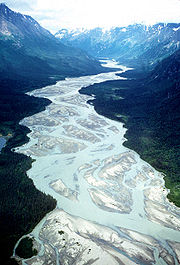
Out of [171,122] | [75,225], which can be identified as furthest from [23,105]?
[75,225]

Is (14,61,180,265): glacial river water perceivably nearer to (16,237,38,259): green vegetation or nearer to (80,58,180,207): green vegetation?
(16,237,38,259): green vegetation

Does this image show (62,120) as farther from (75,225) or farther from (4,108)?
(75,225)

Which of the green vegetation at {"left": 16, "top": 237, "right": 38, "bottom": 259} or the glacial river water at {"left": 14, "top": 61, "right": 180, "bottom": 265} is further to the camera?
the glacial river water at {"left": 14, "top": 61, "right": 180, "bottom": 265}

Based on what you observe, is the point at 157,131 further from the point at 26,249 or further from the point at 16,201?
the point at 26,249

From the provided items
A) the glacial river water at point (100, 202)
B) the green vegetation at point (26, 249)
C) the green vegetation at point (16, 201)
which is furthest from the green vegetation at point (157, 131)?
the green vegetation at point (26, 249)

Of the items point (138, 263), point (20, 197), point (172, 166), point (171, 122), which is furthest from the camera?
point (171, 122)

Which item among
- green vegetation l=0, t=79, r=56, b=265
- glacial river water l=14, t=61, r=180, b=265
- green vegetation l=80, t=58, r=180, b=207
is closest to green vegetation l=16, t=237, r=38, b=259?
glacial river water l=14, t=61, r=180, b=265

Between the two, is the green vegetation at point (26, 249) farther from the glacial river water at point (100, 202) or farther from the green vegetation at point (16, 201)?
the green vegetation at point (16, 201)

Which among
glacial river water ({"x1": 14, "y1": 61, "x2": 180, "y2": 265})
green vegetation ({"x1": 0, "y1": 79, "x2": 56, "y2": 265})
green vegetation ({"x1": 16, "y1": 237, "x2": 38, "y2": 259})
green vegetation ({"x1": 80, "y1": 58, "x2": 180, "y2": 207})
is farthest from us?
green vegetation ({"x1": 80, "y1": 58, "x2": 180, "y2": 207})
